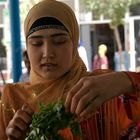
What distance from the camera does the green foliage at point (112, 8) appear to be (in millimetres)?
7387

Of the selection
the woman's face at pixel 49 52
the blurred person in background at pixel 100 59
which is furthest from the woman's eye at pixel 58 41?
the blurred person in background at pixel 100 59

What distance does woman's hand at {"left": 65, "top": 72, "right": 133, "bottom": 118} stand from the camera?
740 millimetres

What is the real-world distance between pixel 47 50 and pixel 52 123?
31 centimetres

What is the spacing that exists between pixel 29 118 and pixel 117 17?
6.95 meters

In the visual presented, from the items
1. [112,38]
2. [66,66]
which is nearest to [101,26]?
[112,38]

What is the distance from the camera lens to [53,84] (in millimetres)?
1192

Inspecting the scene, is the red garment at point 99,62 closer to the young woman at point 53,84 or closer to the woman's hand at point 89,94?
the young woman at point 53,84

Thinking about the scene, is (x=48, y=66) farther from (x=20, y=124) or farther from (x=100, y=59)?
(x=100, y=59)

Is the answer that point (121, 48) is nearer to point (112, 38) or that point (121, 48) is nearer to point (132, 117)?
point (112, 38)

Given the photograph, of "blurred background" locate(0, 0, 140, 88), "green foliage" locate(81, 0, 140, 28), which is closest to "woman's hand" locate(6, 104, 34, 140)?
"blurred background" locate(0, 0, 140, 88)

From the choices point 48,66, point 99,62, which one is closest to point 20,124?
point 48,66

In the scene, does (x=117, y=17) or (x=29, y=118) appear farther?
(x=117, y=17)

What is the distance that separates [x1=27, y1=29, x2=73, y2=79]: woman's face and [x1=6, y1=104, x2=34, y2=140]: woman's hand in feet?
0.71

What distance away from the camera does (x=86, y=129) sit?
3.57ft
